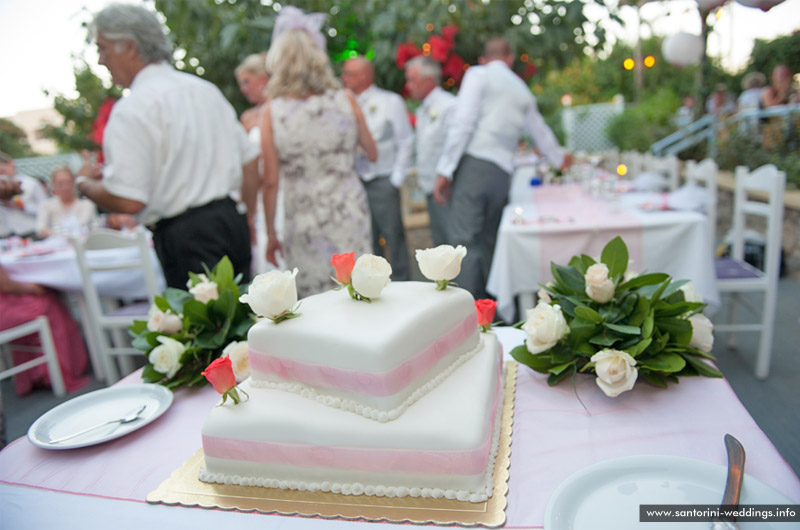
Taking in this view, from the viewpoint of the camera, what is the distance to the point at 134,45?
2.02m

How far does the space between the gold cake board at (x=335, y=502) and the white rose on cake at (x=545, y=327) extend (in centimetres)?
25

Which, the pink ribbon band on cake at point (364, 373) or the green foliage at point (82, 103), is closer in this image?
the pink ribbon band on cake at point (364, 373)

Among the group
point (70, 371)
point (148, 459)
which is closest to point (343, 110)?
point (148, 459)

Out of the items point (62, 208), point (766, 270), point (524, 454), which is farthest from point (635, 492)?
point (62, 208)

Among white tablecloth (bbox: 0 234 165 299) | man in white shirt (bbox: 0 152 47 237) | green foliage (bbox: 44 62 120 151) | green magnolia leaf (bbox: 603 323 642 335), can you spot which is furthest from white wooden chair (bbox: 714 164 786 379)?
man in white shirt (bbox: 0 152 47 237)

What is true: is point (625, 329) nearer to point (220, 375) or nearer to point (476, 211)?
point (220, 375)

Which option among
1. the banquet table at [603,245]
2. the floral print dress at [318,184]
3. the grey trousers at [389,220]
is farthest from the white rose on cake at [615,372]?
the grey trousers at [389,220]

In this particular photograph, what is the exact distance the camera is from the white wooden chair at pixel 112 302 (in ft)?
9.92

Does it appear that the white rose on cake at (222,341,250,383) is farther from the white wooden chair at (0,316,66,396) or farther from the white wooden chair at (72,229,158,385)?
the white wooden chair at (0,316,66,396)

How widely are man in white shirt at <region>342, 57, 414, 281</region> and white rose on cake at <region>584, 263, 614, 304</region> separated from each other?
2624 mm

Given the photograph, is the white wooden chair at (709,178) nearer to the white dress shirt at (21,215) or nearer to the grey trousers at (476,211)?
the grey trousers at (476,211)

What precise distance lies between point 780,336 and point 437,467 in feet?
11.0

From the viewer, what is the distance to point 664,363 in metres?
1.02

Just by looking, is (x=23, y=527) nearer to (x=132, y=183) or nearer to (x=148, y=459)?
(x=148, y=459)
